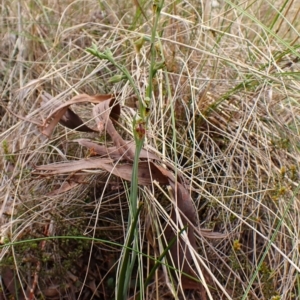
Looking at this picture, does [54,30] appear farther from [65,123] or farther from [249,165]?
[249,165]

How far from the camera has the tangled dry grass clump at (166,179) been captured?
1.13 m

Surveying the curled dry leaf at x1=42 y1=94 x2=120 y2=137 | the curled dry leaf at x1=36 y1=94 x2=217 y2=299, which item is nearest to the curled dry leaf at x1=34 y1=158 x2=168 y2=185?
the curled dry leaf at x1=36 y1=94 x2=217 y2=299

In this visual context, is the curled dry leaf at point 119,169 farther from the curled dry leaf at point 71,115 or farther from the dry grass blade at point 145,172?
the curled dry leaf at point 71,115

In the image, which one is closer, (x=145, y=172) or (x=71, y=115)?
(x=145, y=172)

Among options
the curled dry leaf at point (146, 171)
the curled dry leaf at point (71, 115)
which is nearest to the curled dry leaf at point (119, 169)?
the curled dry leaf at point (146, 171)

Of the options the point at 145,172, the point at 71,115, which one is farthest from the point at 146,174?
the point at 71,115

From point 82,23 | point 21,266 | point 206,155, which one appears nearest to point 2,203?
point 21,266

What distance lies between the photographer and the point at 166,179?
44.3 inches

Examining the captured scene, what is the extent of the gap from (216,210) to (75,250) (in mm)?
311

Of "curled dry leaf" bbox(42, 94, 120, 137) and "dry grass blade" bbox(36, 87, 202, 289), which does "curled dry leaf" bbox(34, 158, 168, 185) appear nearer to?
"dry grass blade" bbox(36, 87, 202, 289)

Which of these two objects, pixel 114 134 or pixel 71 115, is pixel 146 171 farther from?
pixel 71 115

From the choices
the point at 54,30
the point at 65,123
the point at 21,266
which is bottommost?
the point at 21,266

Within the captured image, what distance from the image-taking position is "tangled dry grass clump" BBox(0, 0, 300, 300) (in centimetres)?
113

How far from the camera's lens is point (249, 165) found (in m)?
1.26
